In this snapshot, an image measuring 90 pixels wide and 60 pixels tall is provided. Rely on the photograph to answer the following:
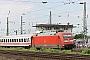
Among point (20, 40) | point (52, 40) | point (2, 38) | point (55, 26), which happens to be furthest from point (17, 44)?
point (55, 26)

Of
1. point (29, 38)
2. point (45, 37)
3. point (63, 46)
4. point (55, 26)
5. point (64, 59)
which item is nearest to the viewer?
point (64, 59)

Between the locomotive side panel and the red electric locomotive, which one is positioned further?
the locomotive side panel

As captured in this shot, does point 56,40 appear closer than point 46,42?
Yes

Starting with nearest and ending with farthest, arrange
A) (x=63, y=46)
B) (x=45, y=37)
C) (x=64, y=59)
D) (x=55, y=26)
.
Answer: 1. (x=64, y=59)
2. (x=63, y=46)
3. (x=45, y=37)
4. (x=55, y=26)

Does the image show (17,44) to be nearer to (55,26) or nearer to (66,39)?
(66,39)

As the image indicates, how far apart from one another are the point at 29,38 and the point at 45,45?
15.5 ft

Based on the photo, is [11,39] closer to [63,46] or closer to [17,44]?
[17,44]

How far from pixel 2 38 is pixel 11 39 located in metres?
3.52

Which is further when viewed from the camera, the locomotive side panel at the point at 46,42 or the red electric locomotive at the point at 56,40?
the locomotive side panel at the point at 46,42

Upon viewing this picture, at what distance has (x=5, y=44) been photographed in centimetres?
5097

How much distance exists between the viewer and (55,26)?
105 metres

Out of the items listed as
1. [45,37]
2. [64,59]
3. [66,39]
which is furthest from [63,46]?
[64,59]

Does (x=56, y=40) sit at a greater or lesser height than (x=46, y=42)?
greater

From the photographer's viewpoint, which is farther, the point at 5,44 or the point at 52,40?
the point at 5,44
